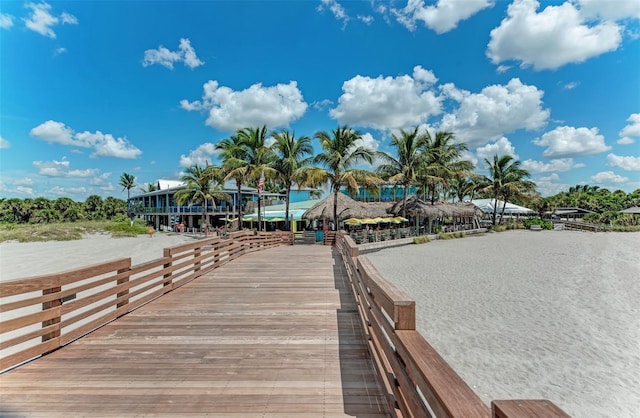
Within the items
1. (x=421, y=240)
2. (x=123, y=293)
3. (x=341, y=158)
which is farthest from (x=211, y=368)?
(x=421, y=240)

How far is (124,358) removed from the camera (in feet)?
11.6

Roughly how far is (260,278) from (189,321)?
10.1 ft

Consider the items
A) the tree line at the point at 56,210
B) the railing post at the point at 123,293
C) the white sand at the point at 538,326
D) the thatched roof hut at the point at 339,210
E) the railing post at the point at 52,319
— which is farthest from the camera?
the tree line at the point at 56,210

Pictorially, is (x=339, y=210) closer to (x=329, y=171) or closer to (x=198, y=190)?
(x=329, y=171)

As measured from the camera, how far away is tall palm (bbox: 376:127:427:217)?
80.5 feet

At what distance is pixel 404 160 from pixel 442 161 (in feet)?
19.9

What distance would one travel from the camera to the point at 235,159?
66.1 ft

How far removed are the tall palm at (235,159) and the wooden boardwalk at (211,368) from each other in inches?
602

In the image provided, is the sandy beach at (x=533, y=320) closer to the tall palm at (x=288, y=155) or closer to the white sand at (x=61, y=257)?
the white sand at (x=61, y=257)

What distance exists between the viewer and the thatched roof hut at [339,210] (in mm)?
22800

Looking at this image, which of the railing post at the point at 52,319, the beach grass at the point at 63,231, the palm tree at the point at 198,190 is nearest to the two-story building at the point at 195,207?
the palm tree at the point at 198,190

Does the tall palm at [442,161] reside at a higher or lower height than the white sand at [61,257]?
higher

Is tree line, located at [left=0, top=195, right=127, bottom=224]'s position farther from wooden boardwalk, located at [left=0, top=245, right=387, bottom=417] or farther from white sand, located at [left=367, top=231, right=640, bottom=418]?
wooden boardwalk, located at [left=0, top=245, right=387, bottom=417]

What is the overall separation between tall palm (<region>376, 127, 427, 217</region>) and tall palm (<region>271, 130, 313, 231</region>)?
6803mm
